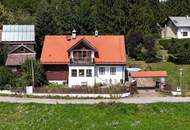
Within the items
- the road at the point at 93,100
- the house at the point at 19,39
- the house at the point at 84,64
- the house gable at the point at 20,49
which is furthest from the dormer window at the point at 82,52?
the road at the point at 93,100

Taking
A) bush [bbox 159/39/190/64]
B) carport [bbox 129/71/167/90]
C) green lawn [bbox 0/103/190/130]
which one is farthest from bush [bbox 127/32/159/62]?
green lawn [bbox 0/103/190/130]

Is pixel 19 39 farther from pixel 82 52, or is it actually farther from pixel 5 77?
pixel 5 77

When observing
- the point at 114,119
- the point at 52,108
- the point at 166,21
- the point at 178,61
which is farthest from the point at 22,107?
the point at 166,21

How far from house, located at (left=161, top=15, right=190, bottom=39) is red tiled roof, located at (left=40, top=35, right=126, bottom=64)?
2917 cm

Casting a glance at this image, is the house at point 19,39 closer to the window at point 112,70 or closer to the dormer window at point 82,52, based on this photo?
the dormer window at point 82,52

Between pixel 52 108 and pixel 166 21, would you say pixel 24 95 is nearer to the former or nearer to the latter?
pixel 52 108

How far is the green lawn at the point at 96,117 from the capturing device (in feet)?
136

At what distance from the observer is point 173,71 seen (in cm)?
6538

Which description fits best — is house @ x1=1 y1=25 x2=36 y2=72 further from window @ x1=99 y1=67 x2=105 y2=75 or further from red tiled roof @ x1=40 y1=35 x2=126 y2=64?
window @ x1=99 y1=67 x2=105 y2=75

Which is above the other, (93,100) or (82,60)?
(82,60)

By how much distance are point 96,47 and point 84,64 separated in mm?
3235

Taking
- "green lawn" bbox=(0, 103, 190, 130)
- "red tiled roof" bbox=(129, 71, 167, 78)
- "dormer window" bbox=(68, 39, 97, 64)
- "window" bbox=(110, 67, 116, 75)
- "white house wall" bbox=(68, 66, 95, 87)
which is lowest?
"green lawn" bbox=(0, 103, 190, 130)

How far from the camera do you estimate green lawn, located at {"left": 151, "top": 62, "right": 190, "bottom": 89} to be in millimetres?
58875

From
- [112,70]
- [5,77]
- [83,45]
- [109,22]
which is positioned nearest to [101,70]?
[112,70]
